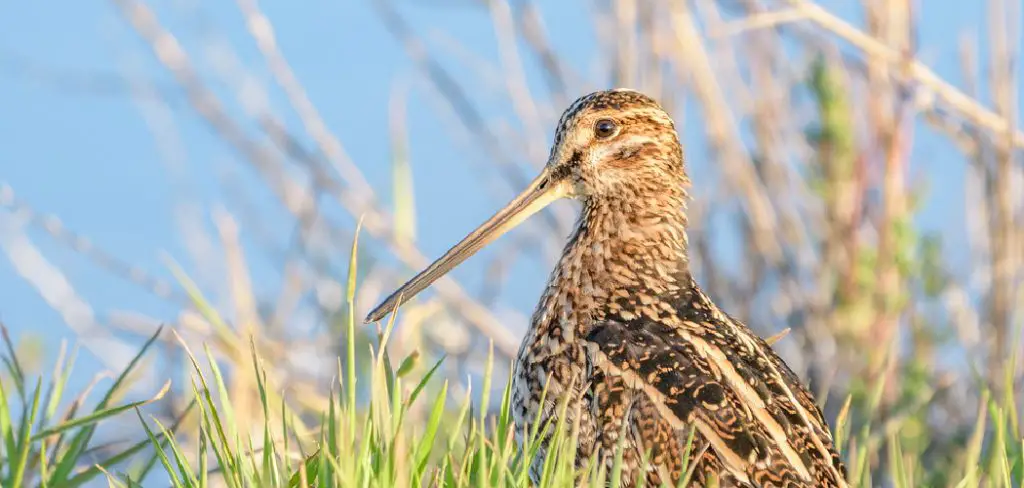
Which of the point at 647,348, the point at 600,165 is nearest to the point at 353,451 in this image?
the point at 647,348

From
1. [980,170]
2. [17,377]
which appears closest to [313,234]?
[980,170]

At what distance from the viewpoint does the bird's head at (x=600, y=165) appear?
127 inches

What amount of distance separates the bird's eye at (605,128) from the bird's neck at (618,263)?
156 mm

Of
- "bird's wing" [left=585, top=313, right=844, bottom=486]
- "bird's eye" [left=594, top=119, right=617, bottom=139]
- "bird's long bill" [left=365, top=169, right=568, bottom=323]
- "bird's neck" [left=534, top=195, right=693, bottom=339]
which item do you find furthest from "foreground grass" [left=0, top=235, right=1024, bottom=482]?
"bird's eye" [left=594, top=119, right=617, bottom=139]

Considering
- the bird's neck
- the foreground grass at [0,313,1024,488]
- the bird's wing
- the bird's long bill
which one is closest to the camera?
the foreground grass at [0,313,1024,488]

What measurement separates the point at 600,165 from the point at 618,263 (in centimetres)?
23

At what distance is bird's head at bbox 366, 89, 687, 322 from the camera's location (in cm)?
321

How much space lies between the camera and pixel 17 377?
2805mm

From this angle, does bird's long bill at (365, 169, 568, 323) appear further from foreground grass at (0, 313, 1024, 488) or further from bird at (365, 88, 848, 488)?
foreground grass at (0, 313, 1024, 488)

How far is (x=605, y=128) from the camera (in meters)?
3.23

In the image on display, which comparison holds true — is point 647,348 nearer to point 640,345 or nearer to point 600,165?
point 640,345

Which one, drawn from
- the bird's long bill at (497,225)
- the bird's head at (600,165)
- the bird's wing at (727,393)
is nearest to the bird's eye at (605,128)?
the bird's head at (600,165)

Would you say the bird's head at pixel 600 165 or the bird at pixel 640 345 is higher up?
the bird's head at pixel 600 165

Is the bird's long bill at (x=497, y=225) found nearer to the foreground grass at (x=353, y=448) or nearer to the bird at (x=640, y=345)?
the bird at (x=640, y=345)
